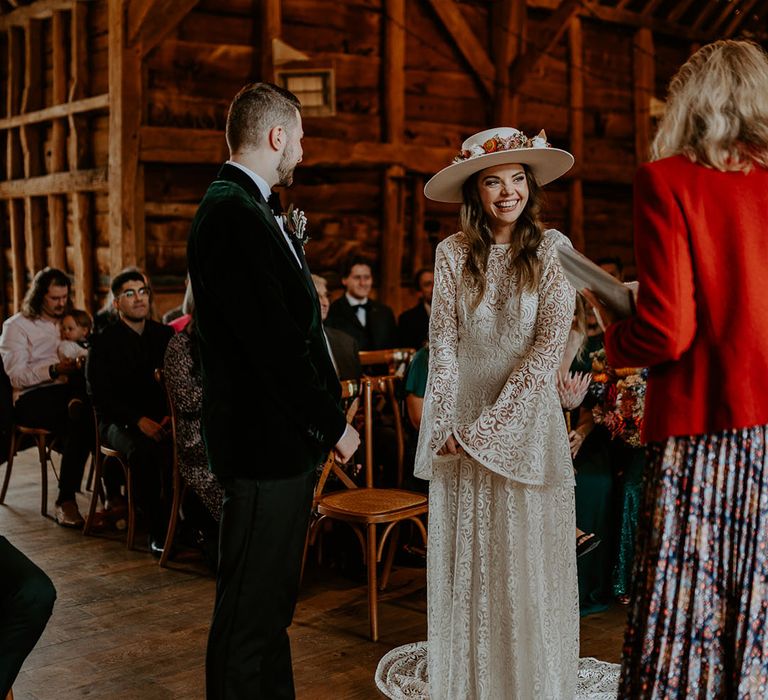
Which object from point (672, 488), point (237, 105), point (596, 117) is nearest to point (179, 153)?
point (596, 117)

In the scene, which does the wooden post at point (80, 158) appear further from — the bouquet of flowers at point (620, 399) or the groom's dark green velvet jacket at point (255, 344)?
the groom's dark green velvet jacket at point (255, 344)

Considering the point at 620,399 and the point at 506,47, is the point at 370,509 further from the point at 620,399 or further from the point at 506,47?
the point at 506,47

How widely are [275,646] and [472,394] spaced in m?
0.94

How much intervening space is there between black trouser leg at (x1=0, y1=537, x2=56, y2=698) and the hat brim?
1616mm

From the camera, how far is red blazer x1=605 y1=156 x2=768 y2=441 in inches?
72.8

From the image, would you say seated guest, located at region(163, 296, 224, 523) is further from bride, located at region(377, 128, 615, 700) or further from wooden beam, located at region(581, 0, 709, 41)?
wooden beam, located at region(581, 0, 709, 41)

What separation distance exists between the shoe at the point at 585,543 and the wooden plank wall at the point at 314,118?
5.27 metres

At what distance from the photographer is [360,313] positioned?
7.30m

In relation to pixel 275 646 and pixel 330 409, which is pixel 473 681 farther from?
pixel 330 409

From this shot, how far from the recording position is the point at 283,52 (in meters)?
8.22

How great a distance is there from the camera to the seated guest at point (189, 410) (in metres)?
4.46

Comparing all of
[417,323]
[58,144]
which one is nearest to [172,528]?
[417,323]

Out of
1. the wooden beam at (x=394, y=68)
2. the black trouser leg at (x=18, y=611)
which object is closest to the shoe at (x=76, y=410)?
the black trouser leg at (x=18, y=611)

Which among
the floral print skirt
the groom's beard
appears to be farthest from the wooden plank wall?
the floral print skirt
